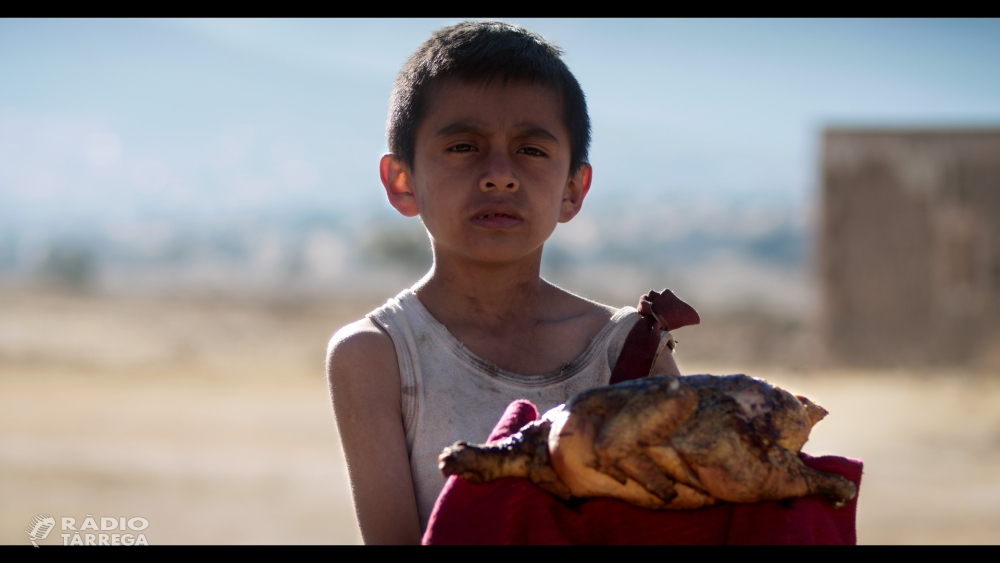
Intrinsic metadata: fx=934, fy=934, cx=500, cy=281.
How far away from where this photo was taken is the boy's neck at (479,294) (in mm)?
2035

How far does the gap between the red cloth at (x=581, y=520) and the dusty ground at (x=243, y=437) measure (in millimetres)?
5628

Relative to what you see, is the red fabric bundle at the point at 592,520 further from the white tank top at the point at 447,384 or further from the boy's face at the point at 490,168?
the boy's face at the point at 490,168

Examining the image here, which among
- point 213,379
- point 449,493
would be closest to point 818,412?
point 449,493

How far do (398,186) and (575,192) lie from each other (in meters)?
0.41

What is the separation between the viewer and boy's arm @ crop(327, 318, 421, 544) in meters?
1.73

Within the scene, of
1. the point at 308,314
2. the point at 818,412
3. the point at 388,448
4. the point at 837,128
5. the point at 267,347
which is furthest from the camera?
the point at 308,314

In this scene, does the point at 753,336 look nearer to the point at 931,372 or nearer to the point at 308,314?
the point at 931,372

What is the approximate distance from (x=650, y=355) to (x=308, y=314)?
2182cm

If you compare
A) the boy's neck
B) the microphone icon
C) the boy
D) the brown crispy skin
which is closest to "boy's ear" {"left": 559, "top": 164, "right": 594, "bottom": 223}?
the boy

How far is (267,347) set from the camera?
19547 millimetres

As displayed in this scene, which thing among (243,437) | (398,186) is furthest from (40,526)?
(398,186)

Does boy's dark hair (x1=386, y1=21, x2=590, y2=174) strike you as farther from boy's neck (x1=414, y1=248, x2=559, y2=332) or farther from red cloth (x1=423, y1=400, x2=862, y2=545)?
red cloth (x1=423, y1=400, x2=862, y2=545)

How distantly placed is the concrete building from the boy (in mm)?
13735

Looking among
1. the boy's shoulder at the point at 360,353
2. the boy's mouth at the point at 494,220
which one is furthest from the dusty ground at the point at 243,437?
the boy's mouth at the point at 494,220
